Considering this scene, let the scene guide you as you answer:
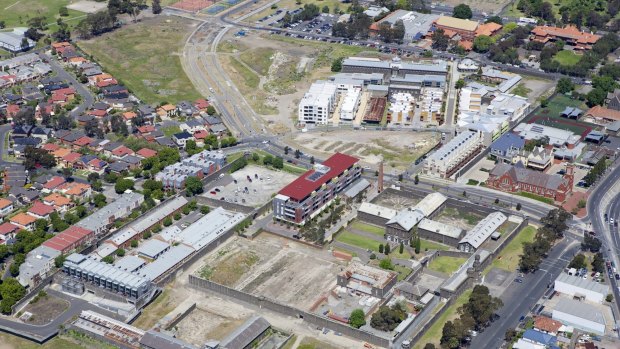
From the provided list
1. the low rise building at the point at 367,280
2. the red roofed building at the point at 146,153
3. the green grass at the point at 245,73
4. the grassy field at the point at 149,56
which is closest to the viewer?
the low rise building at the point at 367,280

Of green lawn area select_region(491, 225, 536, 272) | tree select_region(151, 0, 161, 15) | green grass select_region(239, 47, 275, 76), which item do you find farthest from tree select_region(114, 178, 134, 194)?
tree select_region(151, 0, 161, 15)

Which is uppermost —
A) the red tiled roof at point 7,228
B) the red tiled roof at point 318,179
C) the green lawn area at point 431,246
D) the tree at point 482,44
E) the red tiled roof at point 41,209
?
the tree at point 482,44

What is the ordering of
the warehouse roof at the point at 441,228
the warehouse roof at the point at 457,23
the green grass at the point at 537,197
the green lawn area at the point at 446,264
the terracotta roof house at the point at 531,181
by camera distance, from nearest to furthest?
the green lawn area at the point at 446,264
the warehouse roof at the point at 441,228
the green grass at the point at 537,197
the terracotta roof house at the point at 531,181
the warehouse roof at the point at 457,23

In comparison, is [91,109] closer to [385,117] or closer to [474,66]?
[385,117]

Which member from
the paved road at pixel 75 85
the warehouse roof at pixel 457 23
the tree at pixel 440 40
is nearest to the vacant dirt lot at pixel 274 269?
the paved road at pixel 75 85

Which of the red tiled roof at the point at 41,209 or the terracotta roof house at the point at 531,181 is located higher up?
the terracotta roof house at the point at 531,181

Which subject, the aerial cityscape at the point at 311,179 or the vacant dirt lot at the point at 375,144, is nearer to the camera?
the aerial cityscape at the point at 311,179

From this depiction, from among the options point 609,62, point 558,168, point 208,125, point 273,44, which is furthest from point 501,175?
point 273,44

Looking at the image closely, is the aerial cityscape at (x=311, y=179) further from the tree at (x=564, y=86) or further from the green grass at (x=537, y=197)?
the green grass at (x=537, y=197)
